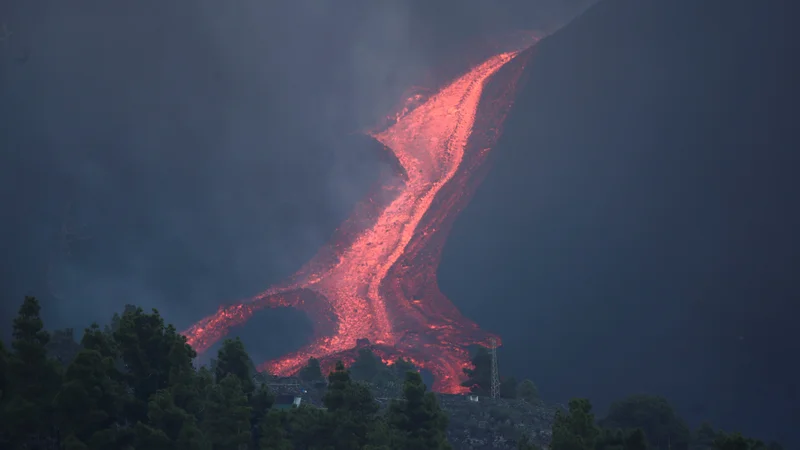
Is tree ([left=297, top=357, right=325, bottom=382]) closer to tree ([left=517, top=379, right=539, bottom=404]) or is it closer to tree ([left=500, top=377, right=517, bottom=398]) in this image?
tree ([left=500, top=377, right=517, bottom=398])

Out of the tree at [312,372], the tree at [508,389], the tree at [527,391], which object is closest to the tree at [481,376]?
the tree at [508,389]

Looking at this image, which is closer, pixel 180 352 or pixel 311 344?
pixel 180 352

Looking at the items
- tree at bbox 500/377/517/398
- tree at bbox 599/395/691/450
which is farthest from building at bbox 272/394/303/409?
tree at bbox 500/377/517/398

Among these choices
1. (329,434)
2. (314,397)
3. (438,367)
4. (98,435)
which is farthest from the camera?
(438,367)

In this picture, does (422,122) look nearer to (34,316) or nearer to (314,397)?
(314,397)

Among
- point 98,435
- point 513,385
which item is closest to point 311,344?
point 513,385

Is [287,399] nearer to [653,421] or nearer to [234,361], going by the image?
[234,361]

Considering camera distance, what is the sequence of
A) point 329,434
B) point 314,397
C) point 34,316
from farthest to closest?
1. point 314,397
2. point 329,434
3. point 34,316
